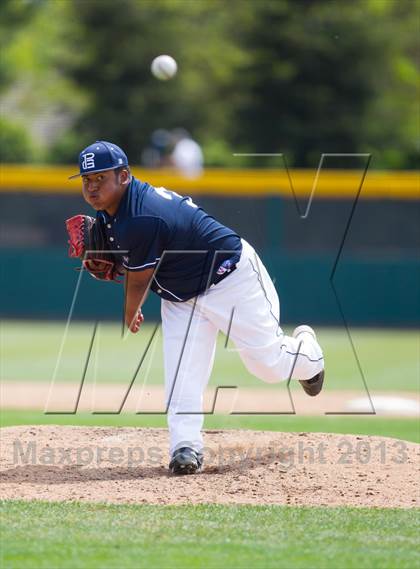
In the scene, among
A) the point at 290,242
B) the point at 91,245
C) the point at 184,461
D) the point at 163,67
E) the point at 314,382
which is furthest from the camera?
the point at 290,242

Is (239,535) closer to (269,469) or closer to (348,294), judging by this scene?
(269,469)

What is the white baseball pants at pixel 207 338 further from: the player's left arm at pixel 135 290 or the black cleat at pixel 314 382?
the black cleat at pixel 314 382

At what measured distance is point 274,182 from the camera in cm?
1744

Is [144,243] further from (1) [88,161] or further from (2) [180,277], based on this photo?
(1) [88,161]

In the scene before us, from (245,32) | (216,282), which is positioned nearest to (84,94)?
(245,32)

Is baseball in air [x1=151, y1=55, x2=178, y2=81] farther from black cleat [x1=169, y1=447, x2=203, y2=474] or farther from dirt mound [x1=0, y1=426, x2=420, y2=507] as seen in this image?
black cleat [x1=169, y1=447, x2=203, y2=474]

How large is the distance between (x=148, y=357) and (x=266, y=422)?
4.84 m

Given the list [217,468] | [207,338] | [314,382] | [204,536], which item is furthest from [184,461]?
[204,536]

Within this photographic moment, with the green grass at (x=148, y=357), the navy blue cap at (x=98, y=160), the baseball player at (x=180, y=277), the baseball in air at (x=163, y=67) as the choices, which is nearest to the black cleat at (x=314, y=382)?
the baseball player at (x=180, y=277)

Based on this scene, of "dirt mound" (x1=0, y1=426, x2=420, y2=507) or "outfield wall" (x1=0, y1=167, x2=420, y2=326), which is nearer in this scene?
"dirt mound" (x1=0, y1=426, x2=420, y2=507)

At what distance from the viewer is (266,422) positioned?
898 cm

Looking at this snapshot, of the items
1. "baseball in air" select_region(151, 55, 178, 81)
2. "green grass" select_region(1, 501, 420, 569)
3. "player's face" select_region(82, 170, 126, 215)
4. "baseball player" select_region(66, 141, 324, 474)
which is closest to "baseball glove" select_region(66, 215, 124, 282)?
"baseball player" select_region(66, 141, 324, 474)

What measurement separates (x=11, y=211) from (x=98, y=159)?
40.9ft

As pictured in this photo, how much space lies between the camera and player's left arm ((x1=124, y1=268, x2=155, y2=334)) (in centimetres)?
589
